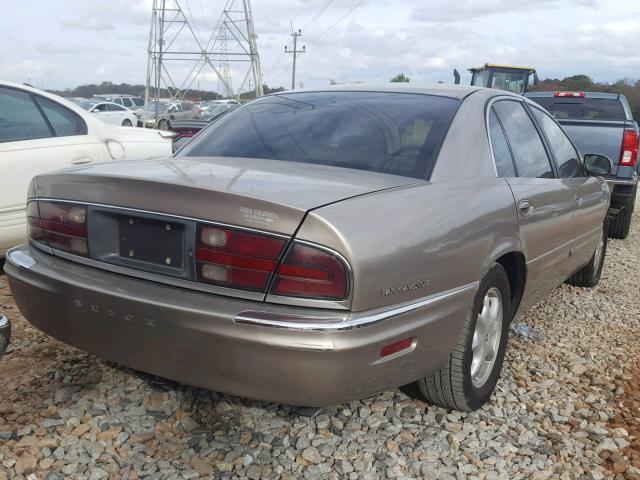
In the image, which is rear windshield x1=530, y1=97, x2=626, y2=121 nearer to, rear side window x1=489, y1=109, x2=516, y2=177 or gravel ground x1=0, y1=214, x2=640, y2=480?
rear side window x1=489, y1=109, x2=516, y2=177

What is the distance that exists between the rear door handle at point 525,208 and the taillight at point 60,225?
6.43ft

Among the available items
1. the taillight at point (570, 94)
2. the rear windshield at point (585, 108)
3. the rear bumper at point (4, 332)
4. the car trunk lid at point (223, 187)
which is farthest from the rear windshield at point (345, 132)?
the taillight at point (570, 94)

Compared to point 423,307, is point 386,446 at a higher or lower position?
lower

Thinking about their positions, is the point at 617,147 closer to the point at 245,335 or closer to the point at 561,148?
the point at 561,148

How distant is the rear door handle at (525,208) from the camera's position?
295 centimetres

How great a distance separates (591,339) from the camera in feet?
12.9

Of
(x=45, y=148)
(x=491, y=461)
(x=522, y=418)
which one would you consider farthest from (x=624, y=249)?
(x=45, y=148)

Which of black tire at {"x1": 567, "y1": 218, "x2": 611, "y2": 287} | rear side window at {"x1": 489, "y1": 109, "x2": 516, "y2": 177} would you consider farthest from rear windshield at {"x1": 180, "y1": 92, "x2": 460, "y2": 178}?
black tire at {"x1": 567, "y1": 218, "x2": 611, "y2": 287}

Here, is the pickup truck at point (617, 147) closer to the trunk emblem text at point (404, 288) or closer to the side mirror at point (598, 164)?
the side mirror at point (598, 164)

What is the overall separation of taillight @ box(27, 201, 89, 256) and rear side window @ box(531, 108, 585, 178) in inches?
110

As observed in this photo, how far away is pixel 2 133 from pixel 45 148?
0.30 m

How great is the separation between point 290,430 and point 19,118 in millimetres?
3231

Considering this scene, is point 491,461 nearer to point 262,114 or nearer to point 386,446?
point 386,446

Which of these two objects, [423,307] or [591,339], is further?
[591,339]
